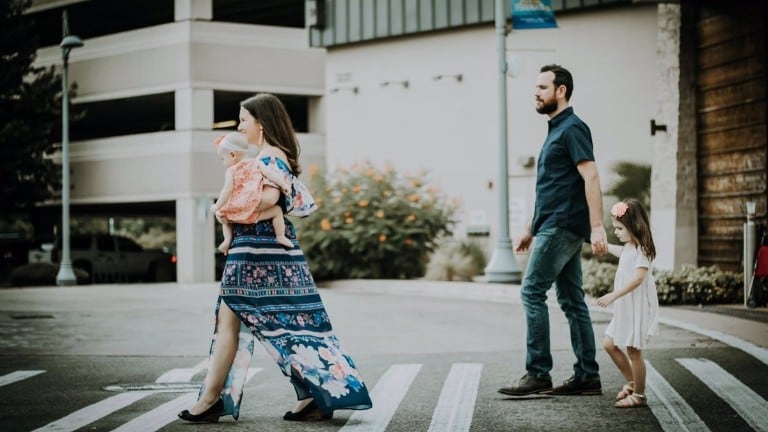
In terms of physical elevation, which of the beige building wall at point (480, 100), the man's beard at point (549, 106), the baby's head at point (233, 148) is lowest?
the baby's head at point (233, 148)

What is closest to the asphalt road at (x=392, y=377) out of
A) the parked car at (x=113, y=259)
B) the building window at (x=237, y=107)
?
the parked car at (x=113, y=259)

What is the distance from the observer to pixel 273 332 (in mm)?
6281

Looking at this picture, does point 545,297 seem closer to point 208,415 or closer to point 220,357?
point 220,357

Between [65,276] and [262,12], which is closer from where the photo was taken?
[65,276]

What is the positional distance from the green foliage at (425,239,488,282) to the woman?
14.9 m

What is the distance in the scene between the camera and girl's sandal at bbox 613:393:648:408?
6.72 meters

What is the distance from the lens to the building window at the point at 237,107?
3372 centimetres

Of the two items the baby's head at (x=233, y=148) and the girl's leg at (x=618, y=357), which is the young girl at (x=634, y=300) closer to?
the girl's leg at (x=618, y=357)

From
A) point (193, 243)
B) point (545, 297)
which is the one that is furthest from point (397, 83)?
point (545, 297)

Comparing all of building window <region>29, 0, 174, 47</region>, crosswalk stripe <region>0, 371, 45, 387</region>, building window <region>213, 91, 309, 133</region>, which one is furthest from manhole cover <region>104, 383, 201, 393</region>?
building window <region>29, 0, 174, 47</region>

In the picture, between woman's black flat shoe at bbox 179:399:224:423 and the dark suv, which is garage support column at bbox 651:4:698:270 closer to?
woman's black flat shoe at bbox 179:399:224:423

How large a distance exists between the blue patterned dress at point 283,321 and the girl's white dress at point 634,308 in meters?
1.62

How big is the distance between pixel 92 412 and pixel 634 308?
11.1 feet

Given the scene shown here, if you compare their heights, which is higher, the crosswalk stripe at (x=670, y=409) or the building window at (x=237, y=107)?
the building window at (x=237, y=107)
